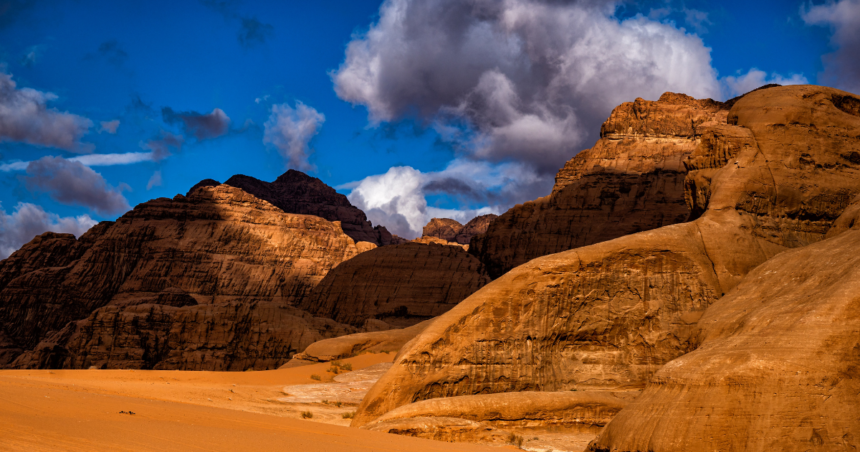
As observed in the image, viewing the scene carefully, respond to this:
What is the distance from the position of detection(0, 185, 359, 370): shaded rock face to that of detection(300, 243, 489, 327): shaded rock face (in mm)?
8945

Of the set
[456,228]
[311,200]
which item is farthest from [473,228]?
[311,200]

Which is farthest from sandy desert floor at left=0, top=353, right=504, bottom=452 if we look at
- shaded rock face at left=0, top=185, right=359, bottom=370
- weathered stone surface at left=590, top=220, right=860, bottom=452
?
shaded rock face at left=0, top=185, right=359, bottom=370

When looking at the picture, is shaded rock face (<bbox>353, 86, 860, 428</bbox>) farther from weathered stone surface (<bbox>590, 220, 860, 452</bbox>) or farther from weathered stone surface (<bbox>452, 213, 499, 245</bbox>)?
weathered stone surface (<bbox>452, 213, 499, 245</bbox>)

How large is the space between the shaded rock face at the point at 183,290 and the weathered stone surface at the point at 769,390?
39.3m

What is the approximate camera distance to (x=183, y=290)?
80.8 meters

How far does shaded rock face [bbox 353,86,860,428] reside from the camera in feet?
46.0

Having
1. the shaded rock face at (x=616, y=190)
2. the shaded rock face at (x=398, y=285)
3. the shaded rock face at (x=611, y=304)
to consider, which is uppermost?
the shaded rock face at (x=616, y=190)

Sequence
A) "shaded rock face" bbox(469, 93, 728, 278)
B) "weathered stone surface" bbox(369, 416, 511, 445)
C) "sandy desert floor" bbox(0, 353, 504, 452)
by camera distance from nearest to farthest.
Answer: "sandy desert floor" bbox(0, 353, 504, 452)
"weathered stone surface" bbox(369, 416, 511, 445)
"shaded rock face" bbox(469, 93, 728, 278)

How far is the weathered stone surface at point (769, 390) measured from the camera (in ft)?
25.9

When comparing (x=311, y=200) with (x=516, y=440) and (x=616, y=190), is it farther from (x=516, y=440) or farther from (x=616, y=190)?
(x=516, y=440)

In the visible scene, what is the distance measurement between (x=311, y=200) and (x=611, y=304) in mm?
135362

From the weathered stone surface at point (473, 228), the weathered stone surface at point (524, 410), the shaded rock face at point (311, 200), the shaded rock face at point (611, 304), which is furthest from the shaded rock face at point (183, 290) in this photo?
the weathered stone surface at point (473, 228)

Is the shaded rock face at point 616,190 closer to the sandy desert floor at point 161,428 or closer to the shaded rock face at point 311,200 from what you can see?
the sandy desert floor at point 161,428

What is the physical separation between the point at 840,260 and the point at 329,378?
55.5 ft
